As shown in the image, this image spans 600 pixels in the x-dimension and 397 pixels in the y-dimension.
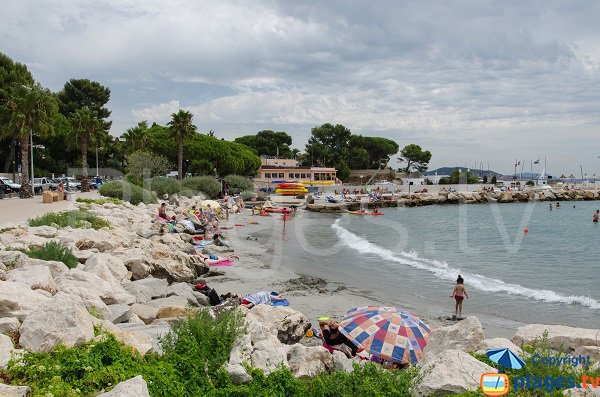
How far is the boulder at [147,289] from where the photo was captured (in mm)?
12320

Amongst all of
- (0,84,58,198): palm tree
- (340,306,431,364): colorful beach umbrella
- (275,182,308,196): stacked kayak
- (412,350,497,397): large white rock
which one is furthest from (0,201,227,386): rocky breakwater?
(275,182,308,196): stacked kayak

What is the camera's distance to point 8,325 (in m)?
7.10

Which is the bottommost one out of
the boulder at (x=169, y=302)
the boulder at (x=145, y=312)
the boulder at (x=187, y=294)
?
the boulder at (x=187, y=294)

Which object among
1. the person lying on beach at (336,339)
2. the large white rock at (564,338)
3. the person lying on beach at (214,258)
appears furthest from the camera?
the person lying on beach at (214,258)

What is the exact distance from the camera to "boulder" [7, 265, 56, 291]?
9.65 meters

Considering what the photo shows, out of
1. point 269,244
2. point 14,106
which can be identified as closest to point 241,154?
point 14,106

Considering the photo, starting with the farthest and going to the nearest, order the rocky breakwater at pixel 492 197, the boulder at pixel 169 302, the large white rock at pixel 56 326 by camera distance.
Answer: the rocky breakwater at pixel 492 197 → the boulder at pixel 169 302 → the large white rock at pixel 56 326

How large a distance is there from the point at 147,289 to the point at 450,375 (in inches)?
346

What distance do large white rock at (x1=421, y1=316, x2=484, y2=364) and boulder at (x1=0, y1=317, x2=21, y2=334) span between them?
6.70m

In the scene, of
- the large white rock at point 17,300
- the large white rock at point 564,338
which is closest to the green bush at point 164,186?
the large white rock at point 17,300

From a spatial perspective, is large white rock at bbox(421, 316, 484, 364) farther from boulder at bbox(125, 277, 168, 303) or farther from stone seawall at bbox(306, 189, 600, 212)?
stone seawall at bbox(306, 189, 600, 212)

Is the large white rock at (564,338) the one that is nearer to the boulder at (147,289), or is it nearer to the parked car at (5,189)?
the boulder at (147,289)

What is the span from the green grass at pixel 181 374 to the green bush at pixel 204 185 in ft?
167

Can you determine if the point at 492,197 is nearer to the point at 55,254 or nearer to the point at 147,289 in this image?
the point at 147,289
